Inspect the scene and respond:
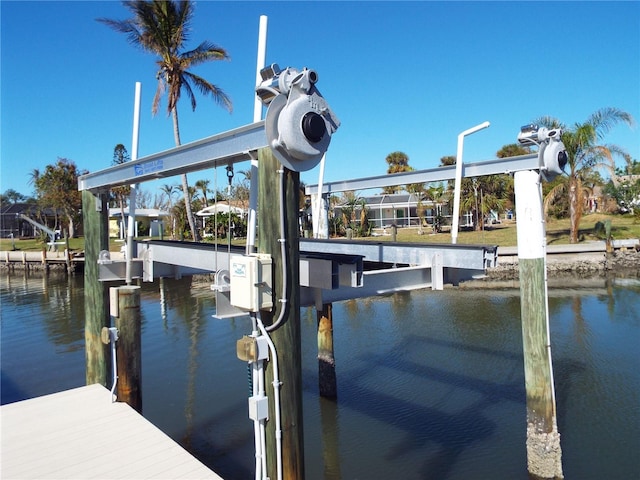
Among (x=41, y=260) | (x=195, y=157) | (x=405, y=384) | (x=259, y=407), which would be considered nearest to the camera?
(x=259, y=407)

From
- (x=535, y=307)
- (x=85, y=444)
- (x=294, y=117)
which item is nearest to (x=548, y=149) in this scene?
(x=535, y=307)

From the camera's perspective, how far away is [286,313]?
3.57m

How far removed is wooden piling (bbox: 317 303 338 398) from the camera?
1000cm

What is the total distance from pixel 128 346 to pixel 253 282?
4131mm

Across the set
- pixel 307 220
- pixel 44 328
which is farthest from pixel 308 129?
pixel 307 220

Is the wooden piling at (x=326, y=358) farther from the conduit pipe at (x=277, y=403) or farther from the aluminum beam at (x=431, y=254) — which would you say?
the conduit pipe at (x=277, y=403)

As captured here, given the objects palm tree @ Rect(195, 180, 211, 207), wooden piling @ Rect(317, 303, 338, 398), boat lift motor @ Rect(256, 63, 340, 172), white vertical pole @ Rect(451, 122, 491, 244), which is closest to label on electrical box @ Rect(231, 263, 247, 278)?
boat lift motor @ Rect(256, 63, 340, 172)

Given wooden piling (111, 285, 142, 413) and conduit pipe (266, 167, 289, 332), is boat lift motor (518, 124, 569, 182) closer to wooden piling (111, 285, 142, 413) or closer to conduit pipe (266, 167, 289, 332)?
conduit pipe (266, 167, 289, 332)

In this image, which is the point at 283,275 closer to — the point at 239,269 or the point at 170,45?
the point at 239,269

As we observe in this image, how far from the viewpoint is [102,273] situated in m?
7.26

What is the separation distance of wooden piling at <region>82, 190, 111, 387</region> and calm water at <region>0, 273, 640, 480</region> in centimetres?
220

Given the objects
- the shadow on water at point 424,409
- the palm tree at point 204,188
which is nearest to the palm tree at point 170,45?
the shadow on water at point 424,409

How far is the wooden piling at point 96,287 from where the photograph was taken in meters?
7.40

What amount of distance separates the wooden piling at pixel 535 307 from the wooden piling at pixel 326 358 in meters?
4.37
